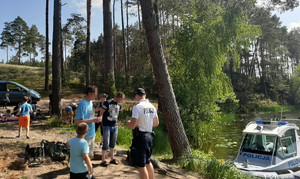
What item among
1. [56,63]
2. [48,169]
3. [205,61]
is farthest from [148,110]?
[56,63]

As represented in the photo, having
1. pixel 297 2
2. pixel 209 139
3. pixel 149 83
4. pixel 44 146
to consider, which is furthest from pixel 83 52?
pixel 44 146

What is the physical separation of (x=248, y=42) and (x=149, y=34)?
25.0ft

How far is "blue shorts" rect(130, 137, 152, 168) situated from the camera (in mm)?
4453

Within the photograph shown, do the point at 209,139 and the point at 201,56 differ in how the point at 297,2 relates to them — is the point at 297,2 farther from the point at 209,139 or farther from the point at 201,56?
the point at 209,139

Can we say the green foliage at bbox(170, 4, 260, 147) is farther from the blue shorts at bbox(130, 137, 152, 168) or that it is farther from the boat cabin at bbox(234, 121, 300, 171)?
the blue shorts at bbox(130, 137, 152, 168)

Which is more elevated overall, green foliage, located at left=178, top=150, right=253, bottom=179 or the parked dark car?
the parked dark car

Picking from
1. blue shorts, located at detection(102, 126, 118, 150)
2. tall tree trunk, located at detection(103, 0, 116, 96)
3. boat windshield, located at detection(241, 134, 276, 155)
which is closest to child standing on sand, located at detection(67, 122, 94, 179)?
blue shorts, located at detection(102, 126, 118, 150)

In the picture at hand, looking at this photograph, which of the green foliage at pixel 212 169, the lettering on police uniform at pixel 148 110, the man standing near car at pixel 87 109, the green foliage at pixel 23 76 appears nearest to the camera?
the lettering on police uniform at pixel 148 110

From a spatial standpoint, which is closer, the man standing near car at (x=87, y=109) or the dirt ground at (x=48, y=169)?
the man standing near car at (x=87, y=109)

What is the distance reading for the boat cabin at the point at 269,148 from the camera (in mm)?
7270

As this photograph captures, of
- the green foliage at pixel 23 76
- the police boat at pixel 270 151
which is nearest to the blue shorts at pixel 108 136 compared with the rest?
the police boat at pixel 270 151

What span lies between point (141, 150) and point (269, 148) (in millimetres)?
5107

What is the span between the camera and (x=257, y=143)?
26.0ft

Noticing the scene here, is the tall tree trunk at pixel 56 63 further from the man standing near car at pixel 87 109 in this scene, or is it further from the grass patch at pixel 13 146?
the man standing near car at pixel 87 109
